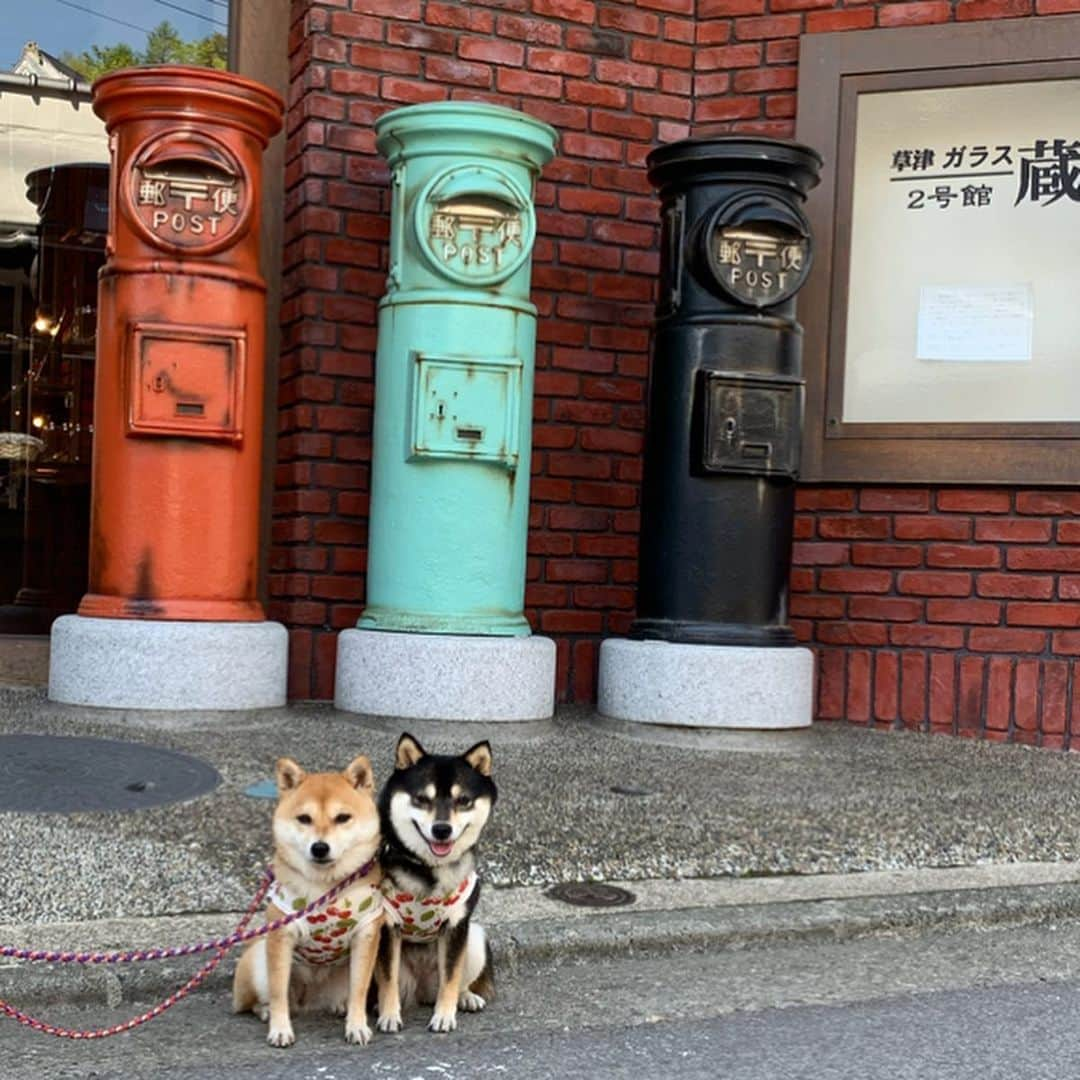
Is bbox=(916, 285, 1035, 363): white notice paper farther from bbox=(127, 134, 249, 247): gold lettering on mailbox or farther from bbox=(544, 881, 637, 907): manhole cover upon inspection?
bbox=(544, 881, 637, 907): manhole cover

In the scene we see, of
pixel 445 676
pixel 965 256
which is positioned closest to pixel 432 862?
pixel 445 676

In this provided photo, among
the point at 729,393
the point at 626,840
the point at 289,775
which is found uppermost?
the point at 729,393

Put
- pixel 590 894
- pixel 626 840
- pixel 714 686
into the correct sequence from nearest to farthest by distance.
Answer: pixel 590 894, pixel 626 840, pixel 714 686

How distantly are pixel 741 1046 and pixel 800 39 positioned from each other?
5425mm

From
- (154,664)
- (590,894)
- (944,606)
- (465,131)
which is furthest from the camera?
(944,606)

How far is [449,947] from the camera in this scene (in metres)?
3.17

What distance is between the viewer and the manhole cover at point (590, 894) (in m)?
3.98

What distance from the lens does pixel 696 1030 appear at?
3.29 m

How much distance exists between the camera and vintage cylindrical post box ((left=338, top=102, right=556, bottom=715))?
20.3 ft

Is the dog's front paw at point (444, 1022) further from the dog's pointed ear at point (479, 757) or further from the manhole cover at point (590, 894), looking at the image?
the manhole cover at point (590, 894)

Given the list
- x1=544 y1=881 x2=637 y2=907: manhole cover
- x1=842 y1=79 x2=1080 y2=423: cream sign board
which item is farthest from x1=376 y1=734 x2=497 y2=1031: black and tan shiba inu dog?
x1=842 y1=79 x2=1080 y2=423: cream sign board

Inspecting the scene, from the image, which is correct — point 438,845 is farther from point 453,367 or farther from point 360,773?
point 453,367

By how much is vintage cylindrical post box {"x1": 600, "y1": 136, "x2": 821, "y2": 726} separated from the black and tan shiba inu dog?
321cm

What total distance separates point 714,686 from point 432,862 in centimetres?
326
